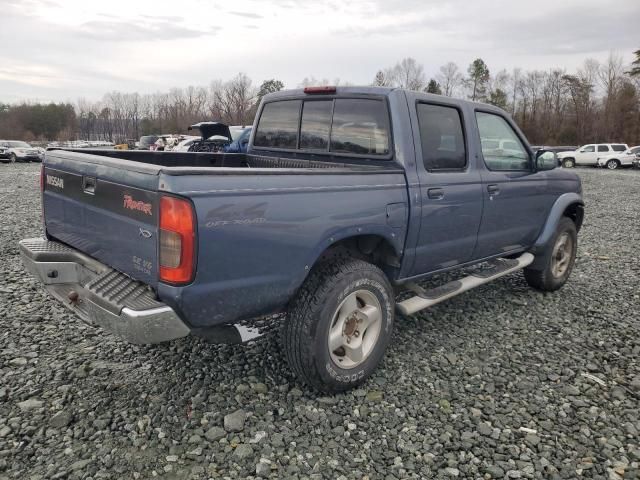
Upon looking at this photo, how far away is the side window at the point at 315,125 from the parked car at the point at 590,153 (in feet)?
109

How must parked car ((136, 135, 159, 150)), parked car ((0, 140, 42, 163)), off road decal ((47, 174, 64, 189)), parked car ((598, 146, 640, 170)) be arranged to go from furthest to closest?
parked car ((598, 146, 640, 170))
parked car ((0, 140, 42, 163))
parked car ((136, 135, 159, 150))
off road decal ((47, 174, 64, 189))

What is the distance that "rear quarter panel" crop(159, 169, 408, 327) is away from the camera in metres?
2.44

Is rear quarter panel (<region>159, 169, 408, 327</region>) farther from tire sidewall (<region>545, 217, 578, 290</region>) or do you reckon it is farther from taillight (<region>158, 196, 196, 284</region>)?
tire sidewall (<region>545, 217, 578, 290</region>)

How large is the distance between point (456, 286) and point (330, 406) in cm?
153

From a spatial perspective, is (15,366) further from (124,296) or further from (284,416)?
(284,416)

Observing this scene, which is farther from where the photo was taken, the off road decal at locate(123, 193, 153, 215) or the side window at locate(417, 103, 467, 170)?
the side window at locate(417, 103, 467, 170)

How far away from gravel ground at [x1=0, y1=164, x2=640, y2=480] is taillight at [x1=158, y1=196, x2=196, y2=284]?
1.00 m

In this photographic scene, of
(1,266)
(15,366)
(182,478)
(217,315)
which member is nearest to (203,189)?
(217,315)

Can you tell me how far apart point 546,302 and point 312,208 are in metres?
3.44

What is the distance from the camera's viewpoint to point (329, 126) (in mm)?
3961

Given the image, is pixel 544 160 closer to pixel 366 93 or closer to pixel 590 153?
pixel 366 93

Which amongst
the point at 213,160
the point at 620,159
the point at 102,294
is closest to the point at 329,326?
the point at 102,294

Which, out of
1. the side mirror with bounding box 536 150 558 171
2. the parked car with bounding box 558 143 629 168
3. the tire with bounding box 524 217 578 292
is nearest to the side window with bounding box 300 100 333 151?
the side mirror with bounding box 536 150 558 171

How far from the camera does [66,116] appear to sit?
3664 inches
